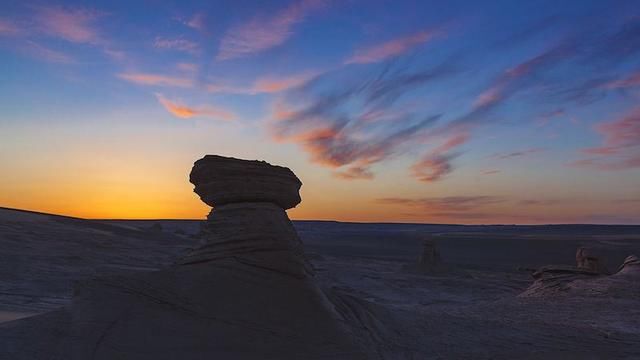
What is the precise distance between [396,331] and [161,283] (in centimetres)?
568

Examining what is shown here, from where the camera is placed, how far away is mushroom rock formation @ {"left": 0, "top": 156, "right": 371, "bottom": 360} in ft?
30.7

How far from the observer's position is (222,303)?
1063 cm

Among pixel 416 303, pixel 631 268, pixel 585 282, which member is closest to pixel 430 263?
pixel 416 303

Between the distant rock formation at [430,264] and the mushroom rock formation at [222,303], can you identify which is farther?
the distant rock formation at [430,264]

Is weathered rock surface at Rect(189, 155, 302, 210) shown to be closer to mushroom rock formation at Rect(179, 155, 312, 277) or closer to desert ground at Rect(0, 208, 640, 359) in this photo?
mushroom rock formation at Rect(179, 155, 312, 277)

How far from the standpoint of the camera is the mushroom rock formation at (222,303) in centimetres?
936

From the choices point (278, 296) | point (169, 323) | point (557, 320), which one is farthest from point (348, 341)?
point (557, 320)

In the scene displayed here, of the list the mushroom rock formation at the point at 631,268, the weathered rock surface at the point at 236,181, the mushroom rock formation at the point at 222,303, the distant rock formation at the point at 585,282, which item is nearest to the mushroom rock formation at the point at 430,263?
the distant rock formation at the point at 585,282

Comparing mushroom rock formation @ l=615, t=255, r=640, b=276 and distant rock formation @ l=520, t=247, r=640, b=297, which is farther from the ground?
mushroom rock formation @ l=615, t=255, r=640, b=276

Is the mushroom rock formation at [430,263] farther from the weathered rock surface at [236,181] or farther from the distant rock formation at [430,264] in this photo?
the weathered rock surface at [236,181]

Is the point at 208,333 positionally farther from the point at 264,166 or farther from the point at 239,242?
the point at 264,166

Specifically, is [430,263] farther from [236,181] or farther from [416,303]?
[236,181]

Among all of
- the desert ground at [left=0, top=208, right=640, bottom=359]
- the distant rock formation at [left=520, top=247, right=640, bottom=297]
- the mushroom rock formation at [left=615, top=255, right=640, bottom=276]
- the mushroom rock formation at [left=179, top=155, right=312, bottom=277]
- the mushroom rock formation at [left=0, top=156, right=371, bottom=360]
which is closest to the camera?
the mushroom rock formation at [left=0, top=156, right=371, bottom=360]

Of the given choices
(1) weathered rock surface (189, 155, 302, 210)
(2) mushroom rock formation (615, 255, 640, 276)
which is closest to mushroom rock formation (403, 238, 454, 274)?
(2) mushroom rock formation (615, 255, 640, 276)
